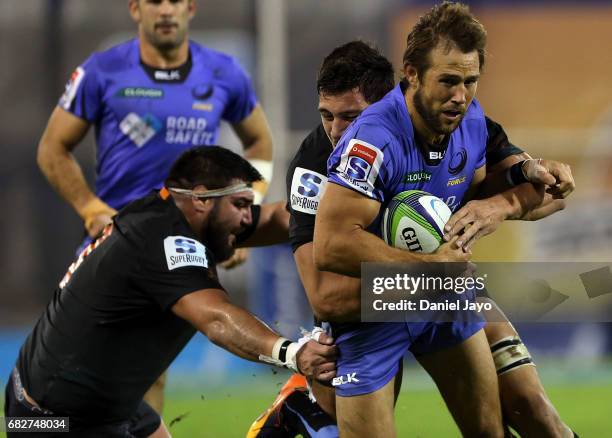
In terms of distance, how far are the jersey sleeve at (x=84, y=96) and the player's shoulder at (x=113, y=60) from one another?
68 millimetres

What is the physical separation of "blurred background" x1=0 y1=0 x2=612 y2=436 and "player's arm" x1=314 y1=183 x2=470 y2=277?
7.60 m

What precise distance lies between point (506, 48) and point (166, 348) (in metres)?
8.60

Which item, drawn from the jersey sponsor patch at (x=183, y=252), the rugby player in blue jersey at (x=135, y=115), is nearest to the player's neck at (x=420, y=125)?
the jersey sponsor patch at (x=183, y=252)

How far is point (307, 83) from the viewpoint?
1339cm

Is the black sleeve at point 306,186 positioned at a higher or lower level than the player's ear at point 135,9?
lower

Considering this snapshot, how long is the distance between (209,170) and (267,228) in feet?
3.48

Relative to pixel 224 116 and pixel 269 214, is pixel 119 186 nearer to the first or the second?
pixel 224 116

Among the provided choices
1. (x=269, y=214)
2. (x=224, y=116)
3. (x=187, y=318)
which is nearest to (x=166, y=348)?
(x=187, y=318)

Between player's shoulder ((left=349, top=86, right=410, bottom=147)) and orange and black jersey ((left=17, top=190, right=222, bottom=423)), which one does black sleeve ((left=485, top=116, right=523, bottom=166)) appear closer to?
player's shoulder ((left=349, top=86, right=410, bottom=147))

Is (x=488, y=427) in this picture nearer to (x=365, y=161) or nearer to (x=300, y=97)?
(x=365, y=161)

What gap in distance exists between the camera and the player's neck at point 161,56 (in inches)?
323

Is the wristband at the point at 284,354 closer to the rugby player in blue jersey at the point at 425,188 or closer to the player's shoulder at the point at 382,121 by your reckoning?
the rugby player in blue jersey at the point at 425,188

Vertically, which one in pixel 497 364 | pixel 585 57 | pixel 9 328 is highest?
pixel 585 57

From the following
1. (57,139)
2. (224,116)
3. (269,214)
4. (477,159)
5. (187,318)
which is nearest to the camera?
(187,318)
